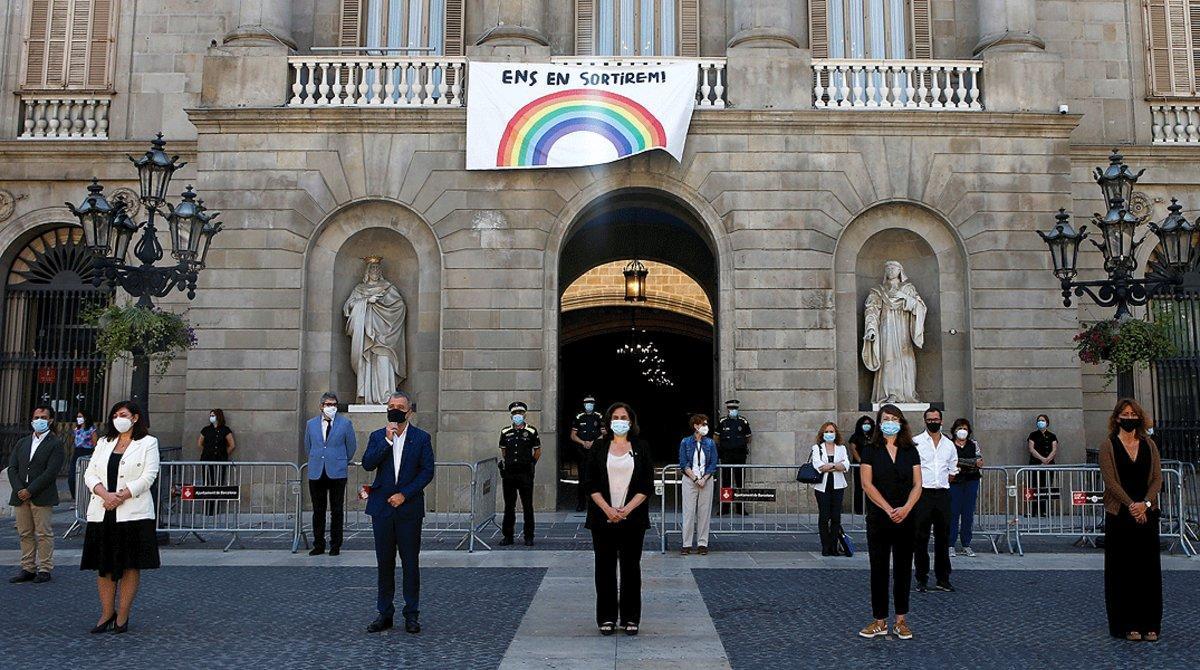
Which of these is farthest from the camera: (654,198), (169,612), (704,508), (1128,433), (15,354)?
(15,354)

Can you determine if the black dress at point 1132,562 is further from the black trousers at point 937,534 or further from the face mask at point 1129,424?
the black trousers at point 937,534

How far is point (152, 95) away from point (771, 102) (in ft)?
44.0

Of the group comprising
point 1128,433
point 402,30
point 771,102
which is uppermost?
point 402,30

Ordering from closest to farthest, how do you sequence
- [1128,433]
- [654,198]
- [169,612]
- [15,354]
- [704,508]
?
1. [1128,433]
2. [169,612]
3. [704,508]
4. [654,198]
5. [15,354]

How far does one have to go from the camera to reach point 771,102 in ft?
65.0

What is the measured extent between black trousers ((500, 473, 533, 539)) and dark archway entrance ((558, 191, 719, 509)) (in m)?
5.10

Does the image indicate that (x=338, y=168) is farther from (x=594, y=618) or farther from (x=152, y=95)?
(x=594, y=618)

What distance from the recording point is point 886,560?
8773 millimetres

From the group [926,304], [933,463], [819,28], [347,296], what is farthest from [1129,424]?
[347,296]

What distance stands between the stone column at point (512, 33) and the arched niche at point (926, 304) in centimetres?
714

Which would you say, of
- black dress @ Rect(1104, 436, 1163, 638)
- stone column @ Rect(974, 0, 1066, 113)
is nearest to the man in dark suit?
black dress @ Rect(1104, 436, 1163, 638)

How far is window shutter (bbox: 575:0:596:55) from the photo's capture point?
21.6 m

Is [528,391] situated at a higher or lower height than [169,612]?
higher

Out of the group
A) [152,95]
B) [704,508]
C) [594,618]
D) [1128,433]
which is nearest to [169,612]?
[594,618]
